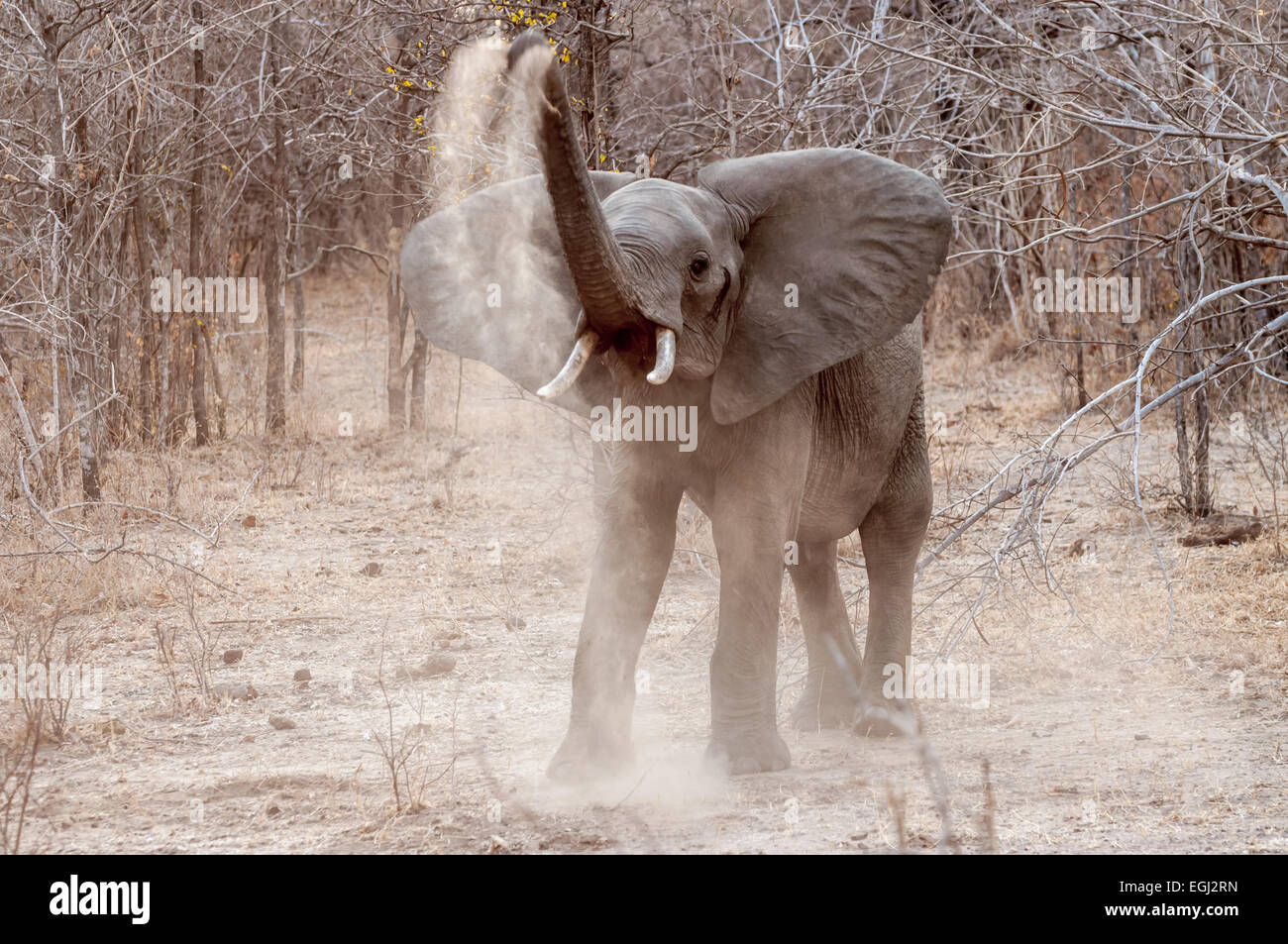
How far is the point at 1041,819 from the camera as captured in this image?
14.9 ft

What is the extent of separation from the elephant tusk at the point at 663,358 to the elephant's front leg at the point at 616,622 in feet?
2.74

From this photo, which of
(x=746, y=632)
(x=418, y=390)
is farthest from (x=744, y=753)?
(x=418, y=390)

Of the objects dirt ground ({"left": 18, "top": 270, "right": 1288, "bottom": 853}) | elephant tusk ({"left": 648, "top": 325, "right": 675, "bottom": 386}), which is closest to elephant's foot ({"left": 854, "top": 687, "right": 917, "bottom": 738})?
dirt ground ({"left": 18, "top": 270, "right": 1288, "bottom": 853})

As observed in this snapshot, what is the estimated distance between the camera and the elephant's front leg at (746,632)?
5.12 metres

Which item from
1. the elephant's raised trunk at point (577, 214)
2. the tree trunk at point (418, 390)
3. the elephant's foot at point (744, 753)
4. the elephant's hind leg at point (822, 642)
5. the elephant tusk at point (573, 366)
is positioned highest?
the tree trunk at point (418, 390)

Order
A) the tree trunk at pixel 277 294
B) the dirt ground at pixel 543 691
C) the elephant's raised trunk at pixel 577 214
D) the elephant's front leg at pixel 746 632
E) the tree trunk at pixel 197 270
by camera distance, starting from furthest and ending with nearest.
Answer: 1. the tree trunk at pixel 277 294
2. the tree trunk at pixel 197 270
3. the elephant's front leg at pixel 746 632
4. the dirt ground at pixel 543 691
5. the elephant's raised trunk at pixel 577 214

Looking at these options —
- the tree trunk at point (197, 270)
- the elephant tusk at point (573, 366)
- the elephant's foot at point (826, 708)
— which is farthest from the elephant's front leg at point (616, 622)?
the tree trunk at point (197, 270)

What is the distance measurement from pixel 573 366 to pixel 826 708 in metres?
2.50

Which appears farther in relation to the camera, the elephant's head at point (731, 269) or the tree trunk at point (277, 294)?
the tree trunk at point (277, 294)

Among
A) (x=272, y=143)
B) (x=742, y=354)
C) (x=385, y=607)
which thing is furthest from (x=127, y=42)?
(x=742, y=354)

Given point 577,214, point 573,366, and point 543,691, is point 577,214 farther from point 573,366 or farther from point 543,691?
point 543,691

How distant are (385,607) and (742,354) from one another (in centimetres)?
371

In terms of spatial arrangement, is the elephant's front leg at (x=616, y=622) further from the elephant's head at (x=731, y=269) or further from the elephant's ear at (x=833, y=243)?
the elephant's ear at (x=833, y=243)

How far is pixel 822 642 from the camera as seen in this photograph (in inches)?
246
